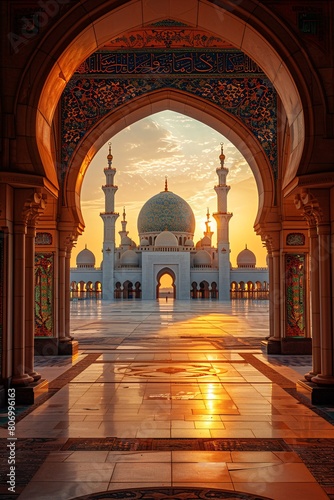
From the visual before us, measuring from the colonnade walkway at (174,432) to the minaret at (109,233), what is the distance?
31.7m

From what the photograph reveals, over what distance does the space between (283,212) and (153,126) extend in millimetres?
11880

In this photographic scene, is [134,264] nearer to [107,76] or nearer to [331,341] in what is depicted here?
[107,76]

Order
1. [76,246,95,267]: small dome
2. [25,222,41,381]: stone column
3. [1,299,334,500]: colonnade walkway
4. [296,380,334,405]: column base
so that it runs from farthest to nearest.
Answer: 1. [76,246,95,267]: small dome
2. [25,222,41,381]: stone column
3. [296,380,334,405]: column base
4. [1,299,334,500]: colonnade walkway

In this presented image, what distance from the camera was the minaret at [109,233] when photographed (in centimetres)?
3966

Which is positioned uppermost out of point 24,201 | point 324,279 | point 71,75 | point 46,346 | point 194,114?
point 194,114

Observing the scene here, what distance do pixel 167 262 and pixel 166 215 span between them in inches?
199

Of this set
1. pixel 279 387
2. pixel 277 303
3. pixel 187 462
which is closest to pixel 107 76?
pixel 277 303

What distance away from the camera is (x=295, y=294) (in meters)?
9.75

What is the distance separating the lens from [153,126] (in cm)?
2047

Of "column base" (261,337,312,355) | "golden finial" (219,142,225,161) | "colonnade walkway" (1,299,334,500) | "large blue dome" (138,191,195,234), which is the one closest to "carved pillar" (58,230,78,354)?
"colonnade walkway" (1,299,334,500)

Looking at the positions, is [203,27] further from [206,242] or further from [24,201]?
[206,242]

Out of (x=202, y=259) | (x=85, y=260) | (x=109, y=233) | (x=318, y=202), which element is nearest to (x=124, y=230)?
(x=85, y=260)

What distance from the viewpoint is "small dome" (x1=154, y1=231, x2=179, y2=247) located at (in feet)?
137

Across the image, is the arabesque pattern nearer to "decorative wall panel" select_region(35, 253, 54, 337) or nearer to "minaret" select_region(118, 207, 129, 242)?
"decorative wall panel" select_region(35, 253, 54, 337)
